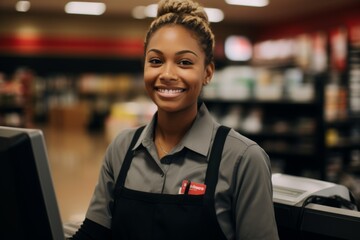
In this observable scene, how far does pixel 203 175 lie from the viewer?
1466mm

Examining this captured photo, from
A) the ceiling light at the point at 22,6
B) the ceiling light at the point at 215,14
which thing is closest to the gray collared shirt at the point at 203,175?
the ceiling light at the point at 215,14

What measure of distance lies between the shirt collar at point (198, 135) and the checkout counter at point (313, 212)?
0.36 meters

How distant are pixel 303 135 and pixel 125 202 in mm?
5288

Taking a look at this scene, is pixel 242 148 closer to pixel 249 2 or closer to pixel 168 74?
pixel 168 74

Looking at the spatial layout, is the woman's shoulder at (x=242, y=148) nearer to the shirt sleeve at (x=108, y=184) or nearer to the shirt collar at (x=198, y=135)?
the shirt collar at (x=198, y=135)

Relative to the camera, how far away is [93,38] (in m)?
16.0

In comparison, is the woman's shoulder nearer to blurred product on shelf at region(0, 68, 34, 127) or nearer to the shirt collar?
the shirt collar

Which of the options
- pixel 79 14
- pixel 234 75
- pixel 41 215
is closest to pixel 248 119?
pixel 234 75

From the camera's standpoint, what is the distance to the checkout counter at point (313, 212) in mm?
1497

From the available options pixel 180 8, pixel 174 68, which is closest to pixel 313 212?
pixel 174 68

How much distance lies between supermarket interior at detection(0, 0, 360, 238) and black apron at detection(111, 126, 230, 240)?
1.21 meters

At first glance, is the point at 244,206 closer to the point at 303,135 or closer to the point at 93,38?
the point at 303,135

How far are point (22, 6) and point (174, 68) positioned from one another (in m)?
13.2

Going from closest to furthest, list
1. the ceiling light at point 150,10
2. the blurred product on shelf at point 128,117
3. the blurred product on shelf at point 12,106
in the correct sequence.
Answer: the blurred product on shelf at point 128,117 → the blurred product on shelf at point 12,106 → the ceiling light at point 150,10
